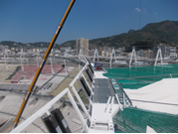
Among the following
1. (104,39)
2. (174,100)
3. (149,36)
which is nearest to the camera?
(174,100)

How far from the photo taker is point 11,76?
743 centimetres

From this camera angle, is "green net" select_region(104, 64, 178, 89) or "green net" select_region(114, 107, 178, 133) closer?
"green net" select_region(114, 107, 178, 133)

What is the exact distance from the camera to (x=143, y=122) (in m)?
1.74

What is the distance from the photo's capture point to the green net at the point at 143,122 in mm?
1576

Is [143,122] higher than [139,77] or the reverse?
the reverse

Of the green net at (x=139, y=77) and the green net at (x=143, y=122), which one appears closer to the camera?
the green net at (x=143, y=122)

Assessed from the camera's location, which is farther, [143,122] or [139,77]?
[139,77]

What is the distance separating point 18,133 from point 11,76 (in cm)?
829

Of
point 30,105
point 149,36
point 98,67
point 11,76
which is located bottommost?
point 30,105

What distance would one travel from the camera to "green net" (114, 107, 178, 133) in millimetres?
1576

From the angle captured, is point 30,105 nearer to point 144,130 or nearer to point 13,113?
point 13,113

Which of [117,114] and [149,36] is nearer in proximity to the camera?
[117,114]

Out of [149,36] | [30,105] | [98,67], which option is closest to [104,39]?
[149,36]

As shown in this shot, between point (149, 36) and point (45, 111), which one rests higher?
point (149, 36)
